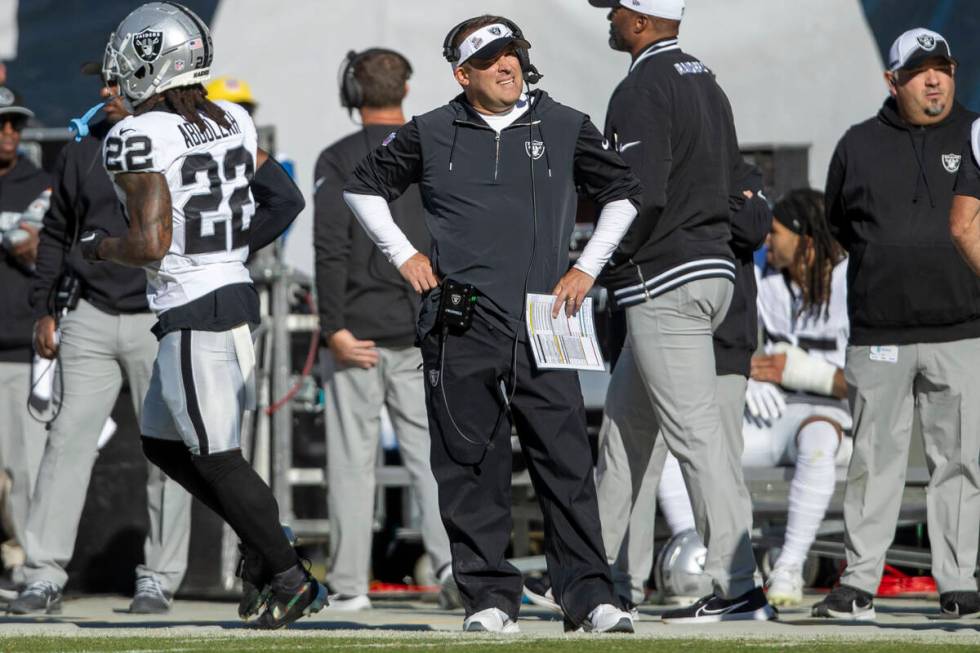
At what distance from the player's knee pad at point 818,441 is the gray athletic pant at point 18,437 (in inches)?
132

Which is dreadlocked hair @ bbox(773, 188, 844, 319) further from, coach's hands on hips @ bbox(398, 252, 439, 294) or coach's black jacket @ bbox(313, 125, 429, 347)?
coach's hands on hips @ bbox(398, 252, 439, 294)

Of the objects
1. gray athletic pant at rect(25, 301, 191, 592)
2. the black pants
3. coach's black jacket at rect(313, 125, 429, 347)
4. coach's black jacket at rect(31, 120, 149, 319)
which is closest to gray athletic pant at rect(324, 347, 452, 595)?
coach's black jacket at rect(313, 125, 429, 347)

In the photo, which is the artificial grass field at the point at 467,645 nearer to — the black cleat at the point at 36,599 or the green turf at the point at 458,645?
the green turf at the point at 458,645

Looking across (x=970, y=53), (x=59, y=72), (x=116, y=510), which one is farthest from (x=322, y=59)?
(x=970, y=53)

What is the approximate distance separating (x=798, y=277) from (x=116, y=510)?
3.30 meters

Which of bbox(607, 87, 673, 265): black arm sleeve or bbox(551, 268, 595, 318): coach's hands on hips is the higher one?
bbox(607, 87, 673, 265): black arm sleeve

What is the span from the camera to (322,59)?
355 inches

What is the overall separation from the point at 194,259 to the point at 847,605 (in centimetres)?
253

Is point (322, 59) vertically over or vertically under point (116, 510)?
over

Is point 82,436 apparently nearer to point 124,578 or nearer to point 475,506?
point 124,578

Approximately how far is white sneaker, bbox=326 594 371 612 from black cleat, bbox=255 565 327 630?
1.67 meters

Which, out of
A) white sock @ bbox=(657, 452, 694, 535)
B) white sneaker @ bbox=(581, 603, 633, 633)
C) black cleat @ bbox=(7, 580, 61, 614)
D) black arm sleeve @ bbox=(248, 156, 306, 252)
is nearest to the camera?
white sneaker @ bbox=(581, 603, 633, 633)

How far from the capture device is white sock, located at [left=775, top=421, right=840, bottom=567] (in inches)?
293

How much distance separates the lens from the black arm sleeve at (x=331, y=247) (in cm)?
724
